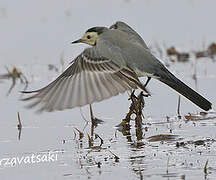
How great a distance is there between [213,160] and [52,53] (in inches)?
323

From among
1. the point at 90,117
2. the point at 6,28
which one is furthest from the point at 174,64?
the point at 6,28

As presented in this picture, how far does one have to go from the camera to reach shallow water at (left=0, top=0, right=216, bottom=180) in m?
6.59

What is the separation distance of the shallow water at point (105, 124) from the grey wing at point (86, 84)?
466mm

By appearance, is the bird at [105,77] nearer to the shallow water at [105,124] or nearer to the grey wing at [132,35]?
the grey wing at [132,35]

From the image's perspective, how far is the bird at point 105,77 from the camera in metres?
7.79

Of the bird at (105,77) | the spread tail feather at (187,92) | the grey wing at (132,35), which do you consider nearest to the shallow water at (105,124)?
the spread tail feather at (187,92)

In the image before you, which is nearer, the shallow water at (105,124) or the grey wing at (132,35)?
the shallow water at (105,124)

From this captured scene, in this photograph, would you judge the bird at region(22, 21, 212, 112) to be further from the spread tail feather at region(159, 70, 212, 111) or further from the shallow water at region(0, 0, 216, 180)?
the shallow water at region(0, 0, 216, 180)

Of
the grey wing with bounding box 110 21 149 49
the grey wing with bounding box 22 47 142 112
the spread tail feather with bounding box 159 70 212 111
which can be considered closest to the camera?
the grey wing with bounding box 22 47 142 112

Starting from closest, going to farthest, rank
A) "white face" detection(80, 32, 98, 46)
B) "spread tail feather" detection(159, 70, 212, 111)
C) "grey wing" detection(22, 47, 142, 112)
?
"grey wing" detection(22, 47, 142, 112)
"spread tail feather" detection(159, 70, 212, 111)
"white face" detection(80, 32, 98, 46)

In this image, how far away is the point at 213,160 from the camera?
6.63 m

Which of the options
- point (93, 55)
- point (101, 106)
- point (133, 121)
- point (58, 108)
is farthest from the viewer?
point (101, 106)

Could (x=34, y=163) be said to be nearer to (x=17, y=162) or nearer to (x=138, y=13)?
(x=17, y=162)

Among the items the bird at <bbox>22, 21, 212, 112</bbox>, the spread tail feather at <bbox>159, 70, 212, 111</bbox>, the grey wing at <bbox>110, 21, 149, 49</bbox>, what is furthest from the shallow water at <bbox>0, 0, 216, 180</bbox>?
the grey wing at <bbox>110, 21, 149, 49</bbox>
